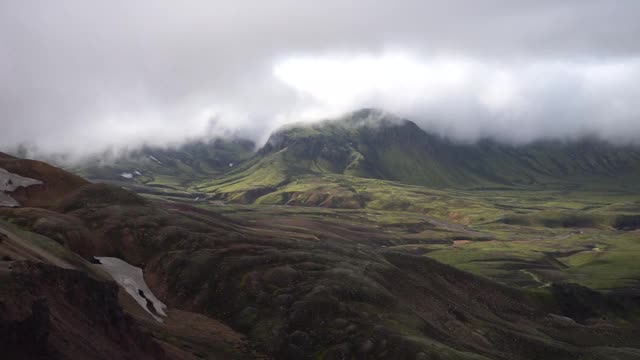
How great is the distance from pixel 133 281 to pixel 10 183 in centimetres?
6537

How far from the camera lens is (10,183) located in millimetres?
146500

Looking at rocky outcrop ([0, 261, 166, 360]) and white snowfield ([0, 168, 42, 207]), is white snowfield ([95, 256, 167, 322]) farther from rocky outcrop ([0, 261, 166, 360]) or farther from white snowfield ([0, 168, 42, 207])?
white snowfield ([0, 168, 42, 207])

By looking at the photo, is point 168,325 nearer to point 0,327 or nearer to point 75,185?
point 0,327

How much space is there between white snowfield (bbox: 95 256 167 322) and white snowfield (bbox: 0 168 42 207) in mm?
46022

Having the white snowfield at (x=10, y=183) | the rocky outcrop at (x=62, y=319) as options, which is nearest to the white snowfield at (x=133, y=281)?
the rocky outcrop at (x=62, y=319)

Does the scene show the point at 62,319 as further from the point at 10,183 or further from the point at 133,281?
the point at 10,183

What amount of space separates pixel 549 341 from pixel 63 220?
99.3 metres

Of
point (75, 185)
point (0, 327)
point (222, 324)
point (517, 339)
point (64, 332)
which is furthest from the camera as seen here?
point (75, 185)

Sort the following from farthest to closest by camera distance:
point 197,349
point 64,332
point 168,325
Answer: point 168,325, point 197,349, point 64,332

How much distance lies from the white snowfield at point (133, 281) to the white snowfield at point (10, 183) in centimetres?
4602

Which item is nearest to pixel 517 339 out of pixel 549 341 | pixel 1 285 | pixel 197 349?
pixel 549 341

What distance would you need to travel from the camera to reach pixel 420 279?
12925cm

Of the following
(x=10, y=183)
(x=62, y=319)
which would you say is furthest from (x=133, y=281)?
(x=10, y=183)

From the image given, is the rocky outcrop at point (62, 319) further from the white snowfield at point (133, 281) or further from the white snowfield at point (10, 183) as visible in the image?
the white snowfield at point (10, 183)
